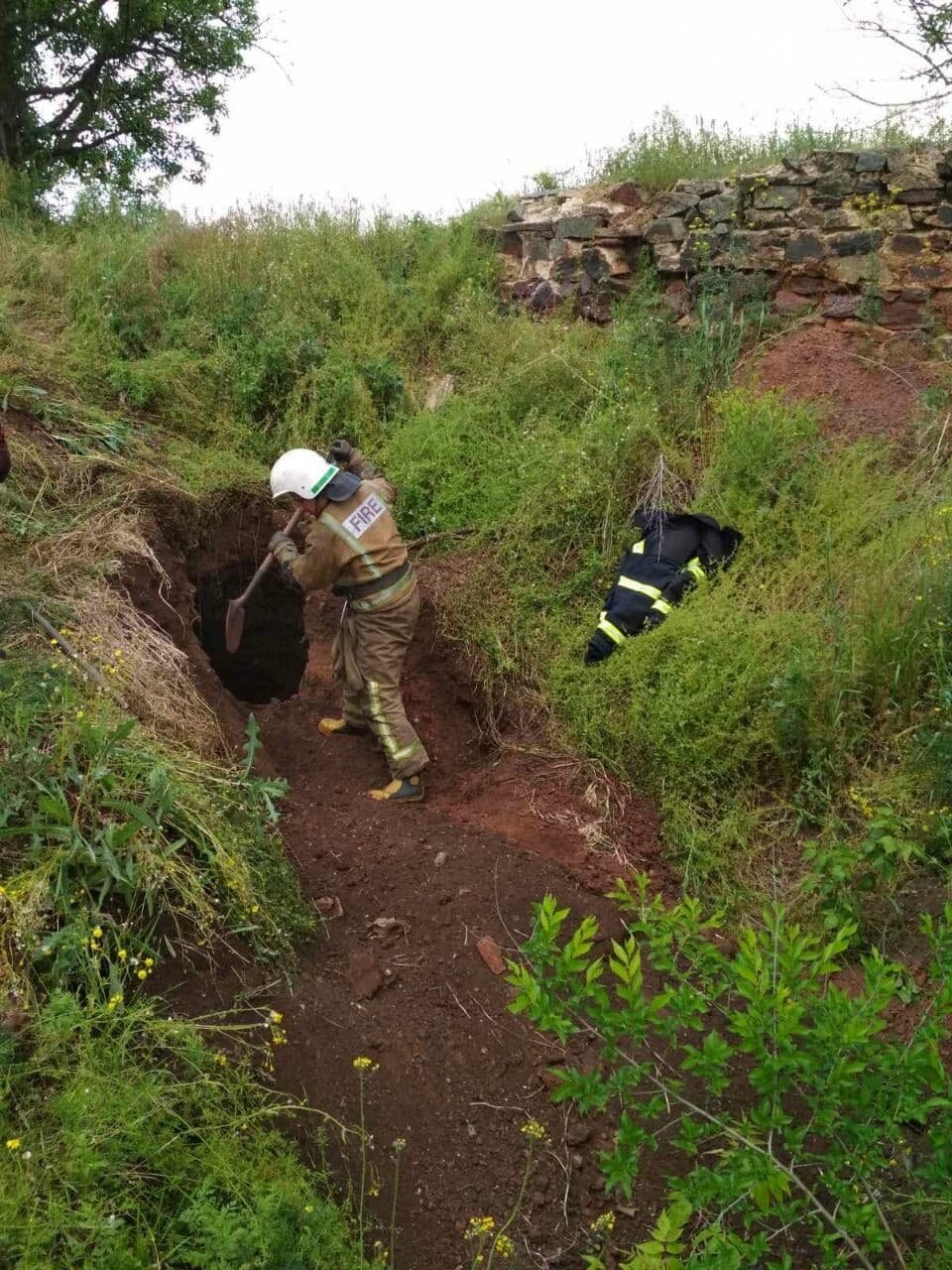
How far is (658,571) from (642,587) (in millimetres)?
156

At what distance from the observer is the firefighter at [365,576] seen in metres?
5.15

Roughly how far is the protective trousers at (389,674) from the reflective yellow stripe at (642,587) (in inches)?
47.8

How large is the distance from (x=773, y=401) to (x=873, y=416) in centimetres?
62

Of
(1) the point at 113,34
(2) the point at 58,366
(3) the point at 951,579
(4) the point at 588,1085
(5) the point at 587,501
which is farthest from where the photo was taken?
(1) the point at 113,34

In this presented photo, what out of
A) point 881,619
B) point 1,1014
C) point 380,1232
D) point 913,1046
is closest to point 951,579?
point 881,619

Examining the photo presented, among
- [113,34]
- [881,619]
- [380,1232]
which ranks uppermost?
[113,34]

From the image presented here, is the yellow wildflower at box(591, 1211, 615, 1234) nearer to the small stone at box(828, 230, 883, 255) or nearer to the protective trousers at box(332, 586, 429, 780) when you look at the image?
the protective trousers at box(332, 586, 429, 780)

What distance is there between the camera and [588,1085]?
251 cm

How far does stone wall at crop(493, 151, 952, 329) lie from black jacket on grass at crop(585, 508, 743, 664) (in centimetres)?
225

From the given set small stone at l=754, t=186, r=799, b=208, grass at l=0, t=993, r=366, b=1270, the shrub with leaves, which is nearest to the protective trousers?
grass at l=0, t=993, r=366, b=1270

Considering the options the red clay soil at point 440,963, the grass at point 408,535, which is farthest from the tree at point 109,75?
the red clay soil at point 440,963

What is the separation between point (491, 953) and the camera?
4.11 m

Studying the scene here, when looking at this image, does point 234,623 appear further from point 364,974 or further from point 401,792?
point 364,974

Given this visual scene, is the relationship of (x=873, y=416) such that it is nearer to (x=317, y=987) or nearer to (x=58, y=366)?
(x=317, y=987)
